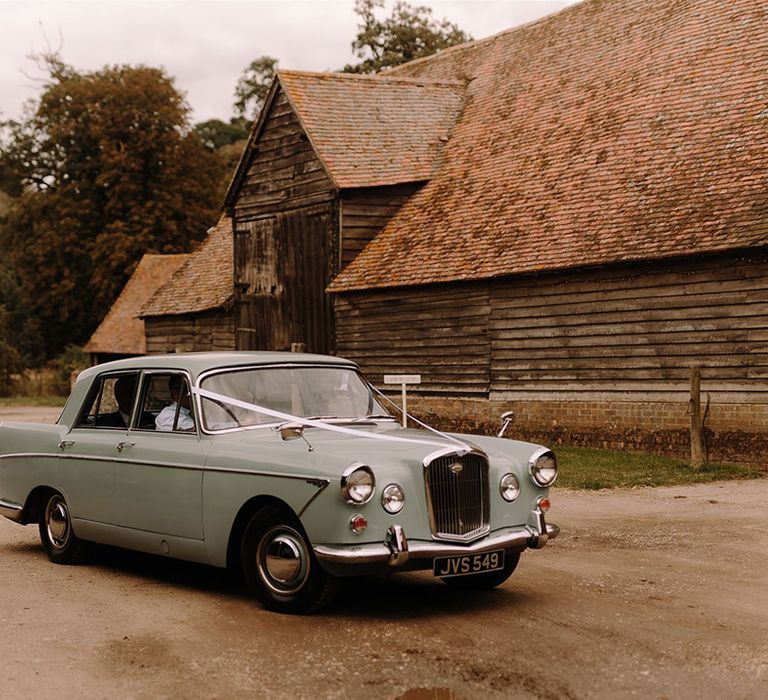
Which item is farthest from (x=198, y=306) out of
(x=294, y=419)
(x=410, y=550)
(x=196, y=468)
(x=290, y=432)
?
(x=410, y=550)

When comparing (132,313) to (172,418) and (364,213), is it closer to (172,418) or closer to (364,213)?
(364,213)

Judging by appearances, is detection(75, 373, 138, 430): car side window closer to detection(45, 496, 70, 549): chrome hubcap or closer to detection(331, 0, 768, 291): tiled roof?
detection(45, 496, 70, 549): chrome hubcap

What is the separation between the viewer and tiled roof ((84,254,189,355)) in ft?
140

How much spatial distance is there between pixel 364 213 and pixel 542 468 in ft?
58.6

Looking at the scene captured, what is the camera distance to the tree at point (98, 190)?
4984 cm

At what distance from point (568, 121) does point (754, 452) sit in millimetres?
9012

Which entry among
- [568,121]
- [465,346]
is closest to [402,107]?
[568,121]

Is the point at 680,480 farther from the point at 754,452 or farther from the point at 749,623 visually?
the point at 749,623

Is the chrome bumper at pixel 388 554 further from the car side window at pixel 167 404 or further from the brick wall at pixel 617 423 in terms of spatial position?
the brick wall at pixel 617 423

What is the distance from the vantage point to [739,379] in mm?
17062

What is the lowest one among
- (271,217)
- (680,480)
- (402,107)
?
(680,480)

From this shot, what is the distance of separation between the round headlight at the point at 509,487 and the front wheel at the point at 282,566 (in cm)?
127

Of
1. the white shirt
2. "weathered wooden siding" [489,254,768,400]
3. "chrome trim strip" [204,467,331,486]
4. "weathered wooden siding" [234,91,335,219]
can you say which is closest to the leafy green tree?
"weathered wooden siding" [234,91,335,219]

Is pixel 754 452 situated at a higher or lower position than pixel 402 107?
lower
